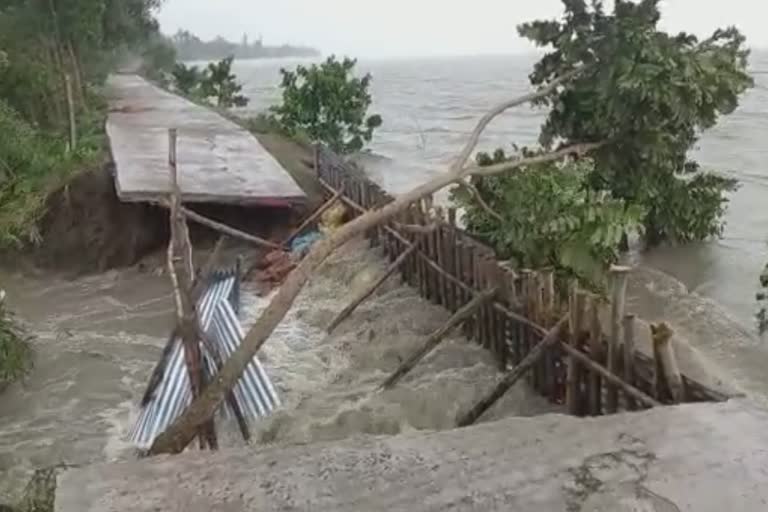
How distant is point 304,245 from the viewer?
1559 cm

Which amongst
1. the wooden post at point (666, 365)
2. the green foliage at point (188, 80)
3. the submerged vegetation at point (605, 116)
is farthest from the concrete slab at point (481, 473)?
the green foliage at point (188, 80)

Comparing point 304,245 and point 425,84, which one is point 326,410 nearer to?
point 304,245

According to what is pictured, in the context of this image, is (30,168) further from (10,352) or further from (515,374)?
(515,374)

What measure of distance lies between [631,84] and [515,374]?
3567 mm

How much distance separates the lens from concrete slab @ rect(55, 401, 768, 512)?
454cm

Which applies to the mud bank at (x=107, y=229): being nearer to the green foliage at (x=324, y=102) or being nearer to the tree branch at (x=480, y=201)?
the tree branch at (x=480, y=201)

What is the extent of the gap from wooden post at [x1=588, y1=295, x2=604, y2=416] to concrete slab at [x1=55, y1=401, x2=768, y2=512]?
9.02 ft

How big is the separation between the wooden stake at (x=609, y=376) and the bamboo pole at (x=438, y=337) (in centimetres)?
155

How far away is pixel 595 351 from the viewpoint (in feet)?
26.8

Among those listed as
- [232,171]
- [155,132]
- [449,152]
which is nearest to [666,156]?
[232,171]

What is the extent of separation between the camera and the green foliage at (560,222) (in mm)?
11133

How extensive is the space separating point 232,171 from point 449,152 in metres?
22.3

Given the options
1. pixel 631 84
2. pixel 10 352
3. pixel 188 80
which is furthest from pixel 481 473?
pixel 188 80

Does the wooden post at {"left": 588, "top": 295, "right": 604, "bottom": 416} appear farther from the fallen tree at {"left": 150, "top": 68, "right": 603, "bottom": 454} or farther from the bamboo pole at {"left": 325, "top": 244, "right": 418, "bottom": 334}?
the bamboo pole at {"left": 325, "top": 244, "right": 418, "bottom": 334}
